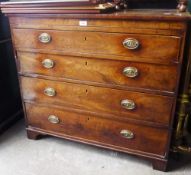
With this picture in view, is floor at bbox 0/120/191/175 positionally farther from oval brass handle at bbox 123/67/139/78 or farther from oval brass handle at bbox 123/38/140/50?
oval brass handle at bbox 123/38/140/50

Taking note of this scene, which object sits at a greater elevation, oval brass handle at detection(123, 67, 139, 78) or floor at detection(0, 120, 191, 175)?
oval brass handle at detection(123, 67, 139, 78)

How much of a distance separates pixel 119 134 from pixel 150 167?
0.31m

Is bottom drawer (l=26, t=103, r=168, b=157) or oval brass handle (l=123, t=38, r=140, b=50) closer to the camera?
oval brass handle (l=123, t=38, r=140, b=50)

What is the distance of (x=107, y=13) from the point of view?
1335 mm

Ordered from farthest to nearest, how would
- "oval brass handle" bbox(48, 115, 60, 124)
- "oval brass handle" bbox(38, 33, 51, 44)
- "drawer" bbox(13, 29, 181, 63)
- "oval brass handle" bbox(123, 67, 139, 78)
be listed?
1. "oval brass handle" bbox(48, 115, 60, 124)
2. "oval brass handle" bbox(38, 33, 51, 44)
3. "oval brass handle" bbox(123, 67, 139, 78)
4. "drawer" bbox(13, 29, 181, 63)

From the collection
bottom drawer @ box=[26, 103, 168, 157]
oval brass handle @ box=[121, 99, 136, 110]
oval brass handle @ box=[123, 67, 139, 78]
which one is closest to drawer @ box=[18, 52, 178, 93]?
oval brass handle @ box=[123, 67, 139, 78]

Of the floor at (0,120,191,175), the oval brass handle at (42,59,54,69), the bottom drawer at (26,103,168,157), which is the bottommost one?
the floor at (0,120,191,175)

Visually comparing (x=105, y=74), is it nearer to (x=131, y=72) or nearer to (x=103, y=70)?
(x=103, y=70)

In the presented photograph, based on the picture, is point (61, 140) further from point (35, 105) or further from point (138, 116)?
point (138, 116)

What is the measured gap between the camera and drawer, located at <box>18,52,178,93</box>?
4.39 feet

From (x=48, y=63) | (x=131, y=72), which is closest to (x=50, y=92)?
(x=48, y=63)

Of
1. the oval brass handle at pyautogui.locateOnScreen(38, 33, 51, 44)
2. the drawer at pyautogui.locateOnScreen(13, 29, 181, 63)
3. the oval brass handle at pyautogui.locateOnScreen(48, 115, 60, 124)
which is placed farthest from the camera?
the oval brass handle at pyautogui.locateOnScreen(48, 115, 60, 124)

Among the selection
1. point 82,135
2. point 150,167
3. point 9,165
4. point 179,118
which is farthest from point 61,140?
point 179,118

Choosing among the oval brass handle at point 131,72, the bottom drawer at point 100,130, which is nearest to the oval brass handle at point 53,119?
the bottom drawer at point 100,130
